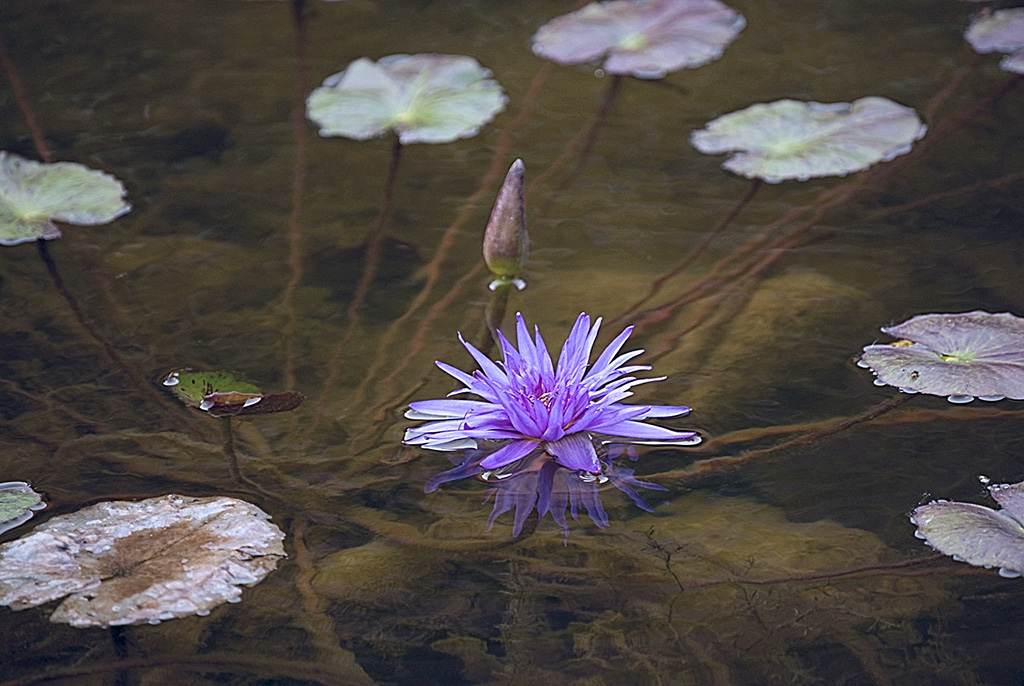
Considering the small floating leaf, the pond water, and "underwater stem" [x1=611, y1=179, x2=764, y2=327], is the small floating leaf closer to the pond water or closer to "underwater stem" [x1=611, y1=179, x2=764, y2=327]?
the pond water

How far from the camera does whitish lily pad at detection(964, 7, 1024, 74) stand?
314 centimetres

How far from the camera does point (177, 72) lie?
3.24 metres

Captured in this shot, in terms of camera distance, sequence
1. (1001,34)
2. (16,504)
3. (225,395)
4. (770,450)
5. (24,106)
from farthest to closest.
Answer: (1001,34) < (24,106) < (225,395) < (770,450) < (16,504)

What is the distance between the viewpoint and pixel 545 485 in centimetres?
176

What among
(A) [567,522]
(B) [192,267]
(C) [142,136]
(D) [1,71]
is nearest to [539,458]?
(A) [567,522]

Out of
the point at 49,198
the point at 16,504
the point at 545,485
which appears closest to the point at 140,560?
the point at 16,504

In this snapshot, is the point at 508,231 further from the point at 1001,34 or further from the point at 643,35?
the point at 1001,34

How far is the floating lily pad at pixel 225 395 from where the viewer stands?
1.93m

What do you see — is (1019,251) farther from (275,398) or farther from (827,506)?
(275,398)

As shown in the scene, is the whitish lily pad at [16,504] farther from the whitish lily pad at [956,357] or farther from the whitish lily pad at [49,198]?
the whitish lily pad at [956,357]

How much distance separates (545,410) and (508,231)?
1.89ft

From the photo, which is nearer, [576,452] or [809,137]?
[576,452]

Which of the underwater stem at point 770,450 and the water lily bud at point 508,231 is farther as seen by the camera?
the water lily bud at point 508,231

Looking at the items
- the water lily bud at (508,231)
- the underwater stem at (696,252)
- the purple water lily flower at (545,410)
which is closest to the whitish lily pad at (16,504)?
the purple water lily flower at (545,410)
